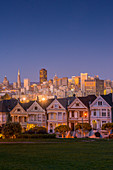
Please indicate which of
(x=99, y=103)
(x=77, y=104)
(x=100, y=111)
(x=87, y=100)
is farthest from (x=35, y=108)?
(x=100, y=111)

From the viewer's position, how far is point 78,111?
5322cm

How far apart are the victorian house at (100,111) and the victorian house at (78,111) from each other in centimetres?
112

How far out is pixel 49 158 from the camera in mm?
17531

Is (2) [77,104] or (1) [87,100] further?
(1) [87,100]

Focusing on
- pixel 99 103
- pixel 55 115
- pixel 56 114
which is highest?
pixel 99 103

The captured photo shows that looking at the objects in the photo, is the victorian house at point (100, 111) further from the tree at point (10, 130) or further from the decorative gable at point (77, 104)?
the tree at point (10, 130)

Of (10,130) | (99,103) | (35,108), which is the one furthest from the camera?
(35,108)

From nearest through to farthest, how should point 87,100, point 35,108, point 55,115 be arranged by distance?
point 87,100 → point 55,115 → point 35,108

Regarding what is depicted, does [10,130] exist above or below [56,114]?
below

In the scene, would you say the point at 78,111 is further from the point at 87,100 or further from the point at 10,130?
the point at 10,130

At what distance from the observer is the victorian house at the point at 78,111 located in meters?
52.7

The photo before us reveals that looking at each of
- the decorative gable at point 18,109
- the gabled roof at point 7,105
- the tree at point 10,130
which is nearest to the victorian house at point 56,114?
the decorative gable at point 18,109

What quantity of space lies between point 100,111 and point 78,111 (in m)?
4.34

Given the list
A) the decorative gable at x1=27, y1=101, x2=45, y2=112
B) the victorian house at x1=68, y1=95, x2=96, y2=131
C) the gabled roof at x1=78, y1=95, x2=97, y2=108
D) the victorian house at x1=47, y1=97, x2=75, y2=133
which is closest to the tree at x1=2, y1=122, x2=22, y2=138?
the victorian house at x1=47, y1=97, x2=75, y2=133
